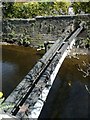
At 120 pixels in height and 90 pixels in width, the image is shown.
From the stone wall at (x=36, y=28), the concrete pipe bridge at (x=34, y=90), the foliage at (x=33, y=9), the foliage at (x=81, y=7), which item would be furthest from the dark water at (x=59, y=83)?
the foliage at (x=81, y=7)

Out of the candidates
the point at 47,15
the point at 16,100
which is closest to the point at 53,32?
the point at 47,15

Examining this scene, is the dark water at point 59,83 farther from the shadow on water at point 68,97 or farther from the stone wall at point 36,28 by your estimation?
the stone wall at point 36,28

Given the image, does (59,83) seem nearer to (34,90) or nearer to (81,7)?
(34,90)

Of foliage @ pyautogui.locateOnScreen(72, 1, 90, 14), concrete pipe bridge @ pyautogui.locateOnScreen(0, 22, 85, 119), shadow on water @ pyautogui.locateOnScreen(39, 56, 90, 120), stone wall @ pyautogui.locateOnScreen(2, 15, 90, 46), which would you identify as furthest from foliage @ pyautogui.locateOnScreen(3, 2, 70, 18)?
concrete pipe bridge @ pyautogui.locateOnScreen(0, 22, 85, 119)

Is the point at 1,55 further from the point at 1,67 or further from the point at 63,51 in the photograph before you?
the point at 63,51

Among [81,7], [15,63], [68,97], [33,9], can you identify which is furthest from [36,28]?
[68,97]

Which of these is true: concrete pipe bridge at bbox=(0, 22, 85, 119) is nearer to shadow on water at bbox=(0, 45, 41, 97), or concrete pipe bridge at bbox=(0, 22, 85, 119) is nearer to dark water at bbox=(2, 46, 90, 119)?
dark water at bbox=(2, 46, 90, 119)
